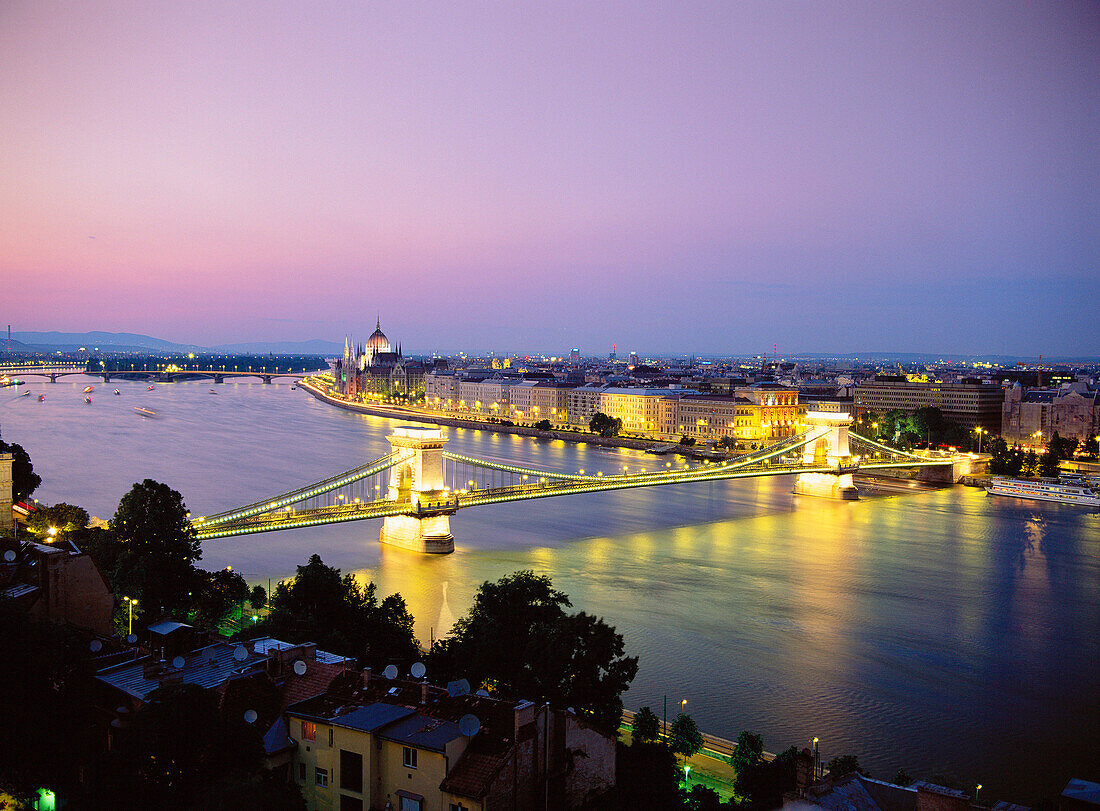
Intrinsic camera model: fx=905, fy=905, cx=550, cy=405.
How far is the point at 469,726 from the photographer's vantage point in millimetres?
3828

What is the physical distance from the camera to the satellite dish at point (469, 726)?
382 centimetres

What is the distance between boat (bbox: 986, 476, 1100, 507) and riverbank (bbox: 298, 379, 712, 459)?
7935 mm

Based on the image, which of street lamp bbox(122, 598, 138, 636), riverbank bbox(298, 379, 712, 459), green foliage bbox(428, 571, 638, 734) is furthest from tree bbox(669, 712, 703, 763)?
riverbank bbox(298, 379, 712, 459)

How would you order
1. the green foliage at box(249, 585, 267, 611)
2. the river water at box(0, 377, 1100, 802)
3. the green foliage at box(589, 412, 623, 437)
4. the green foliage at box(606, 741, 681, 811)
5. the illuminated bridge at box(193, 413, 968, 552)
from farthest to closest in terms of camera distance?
the green foliage at box(589, 412, 623, 437) → the illuminated bridge at box(193, 413, 968, 552) → the green foliage at box(249, 585, 267, 611) → the river water at box(0, 377, 1100, 802) → the green foliage at box(606, 741, 681, 811)

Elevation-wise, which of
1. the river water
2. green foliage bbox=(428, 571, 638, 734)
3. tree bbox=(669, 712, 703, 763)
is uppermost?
green foliage bbox=(428, 571, 638, 734)

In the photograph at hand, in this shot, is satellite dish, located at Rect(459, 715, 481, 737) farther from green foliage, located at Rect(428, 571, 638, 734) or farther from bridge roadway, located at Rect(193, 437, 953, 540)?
bridge roadway, located at Rect(193, 437, 953, 540)

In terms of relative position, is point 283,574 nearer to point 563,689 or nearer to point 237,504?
point 237,504

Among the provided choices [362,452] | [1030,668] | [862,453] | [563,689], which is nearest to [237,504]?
[362,452]

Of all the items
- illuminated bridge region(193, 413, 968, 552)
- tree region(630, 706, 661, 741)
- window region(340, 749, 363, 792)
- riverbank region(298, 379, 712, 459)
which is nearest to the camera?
window region(340, 749, 363, 792)

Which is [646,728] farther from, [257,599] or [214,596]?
[214,596]

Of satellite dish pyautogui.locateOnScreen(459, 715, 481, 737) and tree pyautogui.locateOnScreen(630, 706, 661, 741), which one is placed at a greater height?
satellite dish pyautogui.locateOnScreen(459, 715, 481, 737)

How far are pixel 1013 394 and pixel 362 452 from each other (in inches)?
864

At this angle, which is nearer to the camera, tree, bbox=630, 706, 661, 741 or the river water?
tree, bbox=630, 706, 661, 741

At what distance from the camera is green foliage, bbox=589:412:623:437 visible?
106 feet
